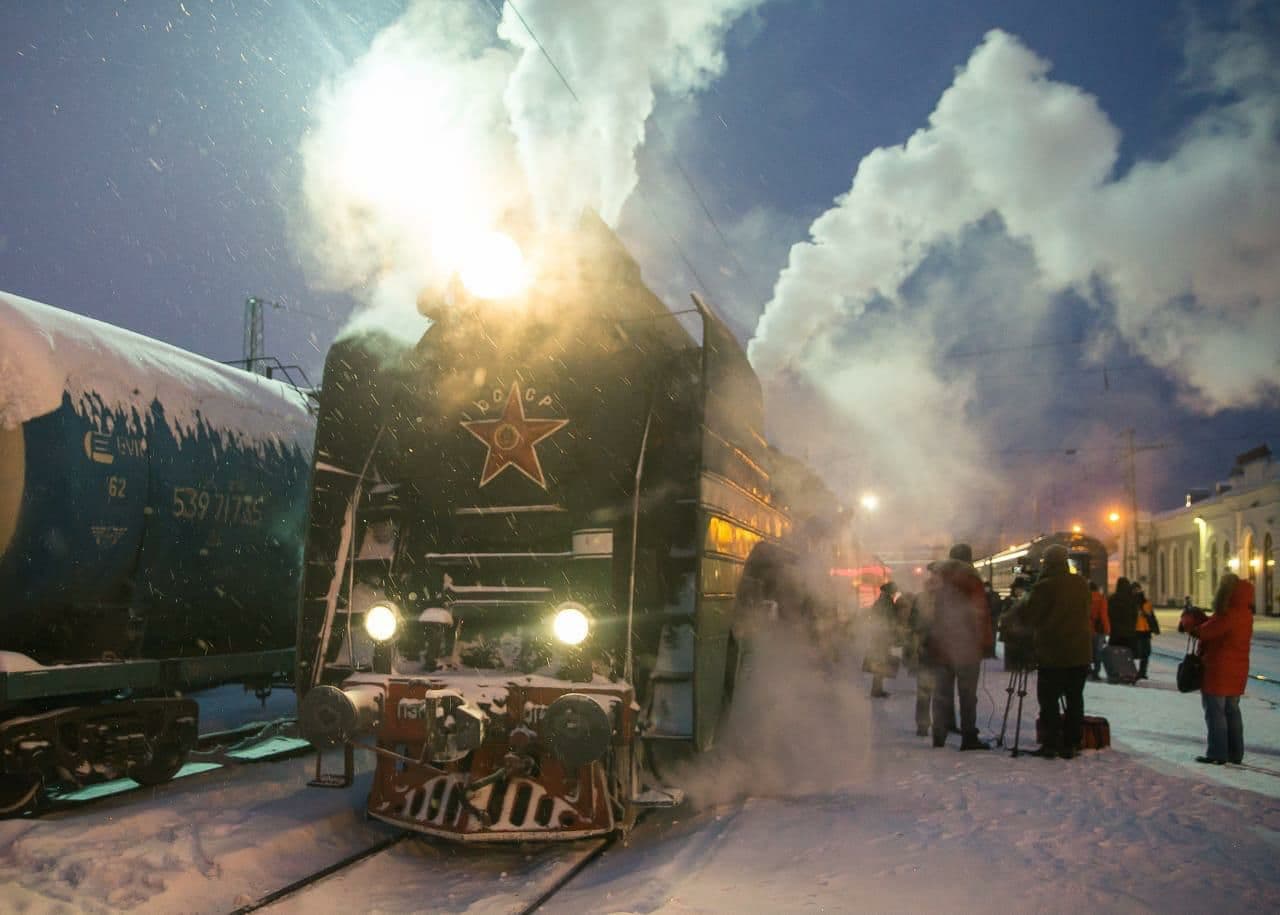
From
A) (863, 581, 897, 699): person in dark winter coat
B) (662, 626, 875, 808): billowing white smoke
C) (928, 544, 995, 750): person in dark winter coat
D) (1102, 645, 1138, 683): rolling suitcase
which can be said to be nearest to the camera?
(662, 626, 875, 808): billowing white smoke

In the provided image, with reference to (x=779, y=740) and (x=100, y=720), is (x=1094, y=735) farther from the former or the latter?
(x=100, y=720)

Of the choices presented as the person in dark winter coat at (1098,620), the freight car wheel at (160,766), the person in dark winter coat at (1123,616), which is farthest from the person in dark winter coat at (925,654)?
the person in dark winter coat at (1123,616)

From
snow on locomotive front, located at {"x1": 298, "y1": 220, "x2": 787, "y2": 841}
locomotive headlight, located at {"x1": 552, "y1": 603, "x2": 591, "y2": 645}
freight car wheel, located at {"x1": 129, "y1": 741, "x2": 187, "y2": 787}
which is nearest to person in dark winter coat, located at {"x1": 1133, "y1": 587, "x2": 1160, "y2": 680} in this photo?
snow on locomotive front, located at {"x1": 298, "y1": 220, "x2": 787, "y2": 841}

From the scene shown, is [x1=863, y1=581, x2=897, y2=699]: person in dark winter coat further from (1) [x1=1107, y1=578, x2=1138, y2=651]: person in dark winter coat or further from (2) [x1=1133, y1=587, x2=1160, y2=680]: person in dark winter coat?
(2) [x1=1133, y1=587, x2=1160, y2=680]: person in dark winter coat

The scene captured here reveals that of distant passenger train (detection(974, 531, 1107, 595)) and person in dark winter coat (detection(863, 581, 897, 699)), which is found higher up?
distant passenger train (detection(974, 531, 1107, 595))

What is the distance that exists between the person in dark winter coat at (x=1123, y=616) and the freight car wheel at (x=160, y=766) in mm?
12150

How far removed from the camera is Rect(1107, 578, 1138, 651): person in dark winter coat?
13664 millimetres

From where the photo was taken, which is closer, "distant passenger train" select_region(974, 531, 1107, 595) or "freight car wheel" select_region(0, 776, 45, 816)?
"freight car wheel" select_region(0, 776, 45, 816)

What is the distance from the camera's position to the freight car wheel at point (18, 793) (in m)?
5.98

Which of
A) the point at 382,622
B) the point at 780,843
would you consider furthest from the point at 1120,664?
the point at 382,622

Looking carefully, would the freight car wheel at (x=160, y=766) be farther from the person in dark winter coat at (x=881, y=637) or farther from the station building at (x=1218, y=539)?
the station building at (x=1218, y=539)

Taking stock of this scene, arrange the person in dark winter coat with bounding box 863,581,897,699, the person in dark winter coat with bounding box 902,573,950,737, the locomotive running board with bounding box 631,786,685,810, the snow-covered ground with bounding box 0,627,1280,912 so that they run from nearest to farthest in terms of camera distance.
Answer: the snow-covered ground with bounding box 0,627,1280,912 < the locomotive running board with bounding box 631,786,685,810 < the person in dark winter coat with bounding box 902,573,950,737 < the person in dark winter coat with bounding box 863,581,897,699

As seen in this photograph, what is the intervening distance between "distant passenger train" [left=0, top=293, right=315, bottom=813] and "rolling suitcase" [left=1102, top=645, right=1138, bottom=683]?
34.7 ft

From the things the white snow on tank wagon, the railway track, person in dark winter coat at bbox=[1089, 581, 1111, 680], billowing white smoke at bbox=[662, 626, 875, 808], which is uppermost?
the white snow on tank wagon
